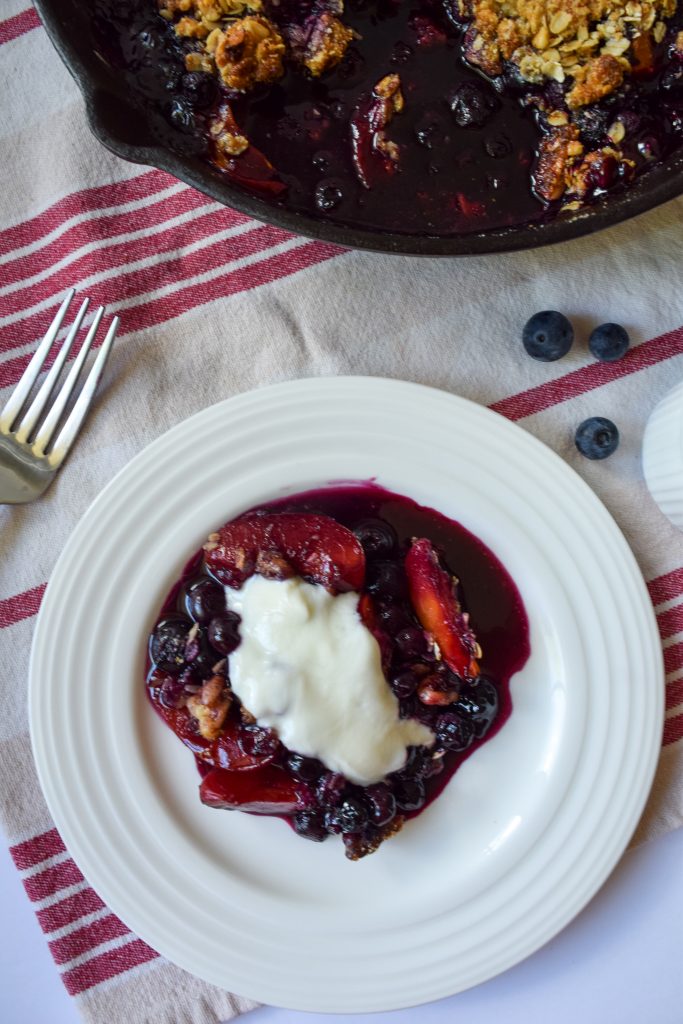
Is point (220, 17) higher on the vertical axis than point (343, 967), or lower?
higher

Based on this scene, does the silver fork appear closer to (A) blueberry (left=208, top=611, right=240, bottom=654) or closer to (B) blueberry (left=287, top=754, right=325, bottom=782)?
(A) blueberry (left=208, top=611, right=240, bottom=654)

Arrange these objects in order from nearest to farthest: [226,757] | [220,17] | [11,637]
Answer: [220,17]
[226,757]
[11,637]

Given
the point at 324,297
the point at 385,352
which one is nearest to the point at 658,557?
the point at 385,352

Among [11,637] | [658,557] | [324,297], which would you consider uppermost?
[324,297]

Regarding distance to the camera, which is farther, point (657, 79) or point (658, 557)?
point (658, 557)

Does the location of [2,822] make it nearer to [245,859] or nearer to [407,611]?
[245,859]

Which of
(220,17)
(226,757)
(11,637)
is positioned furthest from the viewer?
(11,637)
